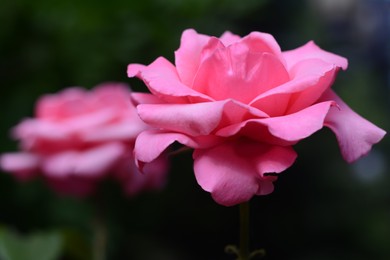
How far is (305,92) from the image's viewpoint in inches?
10.9

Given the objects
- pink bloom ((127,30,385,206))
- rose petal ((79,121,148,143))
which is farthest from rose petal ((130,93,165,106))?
rose petal ((79,121,148,143))

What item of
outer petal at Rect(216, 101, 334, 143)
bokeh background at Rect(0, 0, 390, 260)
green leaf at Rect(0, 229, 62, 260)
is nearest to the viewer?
outer petal at Rect(216, 101, 334, 143)

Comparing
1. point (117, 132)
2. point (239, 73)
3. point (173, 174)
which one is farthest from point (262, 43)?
point (173, 174)

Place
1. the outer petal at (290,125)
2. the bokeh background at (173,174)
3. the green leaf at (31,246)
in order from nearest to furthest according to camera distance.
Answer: the outer petal at (290,125)
the green leaf at (31,246)
the bokeh background at (173,174)

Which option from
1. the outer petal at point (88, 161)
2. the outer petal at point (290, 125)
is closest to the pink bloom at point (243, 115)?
the outer petal at point (290, 125)

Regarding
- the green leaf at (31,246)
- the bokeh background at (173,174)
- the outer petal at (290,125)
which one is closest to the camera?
the outer petal at (290,125)

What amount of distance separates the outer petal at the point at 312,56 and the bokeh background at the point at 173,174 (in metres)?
0.36

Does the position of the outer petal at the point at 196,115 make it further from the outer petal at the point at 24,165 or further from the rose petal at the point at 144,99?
the outer petal at the point at 24,165

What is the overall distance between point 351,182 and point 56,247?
0.75 metres

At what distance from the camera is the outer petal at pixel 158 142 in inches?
10.1

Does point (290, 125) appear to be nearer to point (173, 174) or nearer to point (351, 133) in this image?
point (351, 133)

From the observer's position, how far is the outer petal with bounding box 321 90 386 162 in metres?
0.25

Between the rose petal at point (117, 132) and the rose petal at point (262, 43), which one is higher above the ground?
the rose petal at point (262, 43)

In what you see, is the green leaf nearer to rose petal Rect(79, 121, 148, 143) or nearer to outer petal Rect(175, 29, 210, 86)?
rose petal Rect(79, 121, 148, 143)
